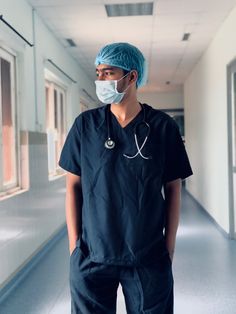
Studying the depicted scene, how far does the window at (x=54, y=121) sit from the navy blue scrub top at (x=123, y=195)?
163 inches

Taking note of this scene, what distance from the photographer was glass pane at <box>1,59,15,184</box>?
12.7 feet

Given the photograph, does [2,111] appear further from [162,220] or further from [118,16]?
[162,220]

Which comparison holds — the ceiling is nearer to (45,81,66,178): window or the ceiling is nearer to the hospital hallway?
(45,81,66,178): window

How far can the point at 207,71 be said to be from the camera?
646 cm

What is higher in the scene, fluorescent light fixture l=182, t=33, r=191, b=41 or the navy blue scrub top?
→ fluorescent light fixture l=182, t=33, r=191, b=41

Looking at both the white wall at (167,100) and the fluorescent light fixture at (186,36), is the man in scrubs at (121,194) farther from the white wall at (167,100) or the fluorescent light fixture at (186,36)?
the white wall at (167,100)

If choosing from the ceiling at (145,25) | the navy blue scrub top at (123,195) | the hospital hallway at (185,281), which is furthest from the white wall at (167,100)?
the navy blue scrub top at (123,195)

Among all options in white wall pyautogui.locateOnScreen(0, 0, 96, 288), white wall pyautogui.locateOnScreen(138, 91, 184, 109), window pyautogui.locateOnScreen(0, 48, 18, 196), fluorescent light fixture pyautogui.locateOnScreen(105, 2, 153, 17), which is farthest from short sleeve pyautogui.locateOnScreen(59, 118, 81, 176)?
white wall pyautogui.locateOnScreen(138, 91, 184, 109)

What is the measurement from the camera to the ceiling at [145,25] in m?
4.36

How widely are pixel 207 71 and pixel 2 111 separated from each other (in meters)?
Answer: 3.79

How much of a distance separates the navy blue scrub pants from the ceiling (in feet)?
11.5

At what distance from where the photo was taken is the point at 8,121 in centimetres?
393

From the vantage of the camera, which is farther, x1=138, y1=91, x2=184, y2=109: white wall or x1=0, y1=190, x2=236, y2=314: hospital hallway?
x1=138, y1=91, x2=184, y2=109: white wall

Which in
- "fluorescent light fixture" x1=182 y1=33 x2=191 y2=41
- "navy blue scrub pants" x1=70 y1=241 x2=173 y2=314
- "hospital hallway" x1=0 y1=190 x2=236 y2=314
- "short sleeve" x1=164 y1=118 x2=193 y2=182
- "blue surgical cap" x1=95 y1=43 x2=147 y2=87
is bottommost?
"hospital hallway" x1=0 y1=190 x2=236 y2=314
